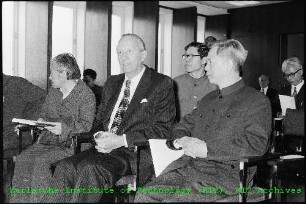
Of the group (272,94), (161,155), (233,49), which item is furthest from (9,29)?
(233,49)

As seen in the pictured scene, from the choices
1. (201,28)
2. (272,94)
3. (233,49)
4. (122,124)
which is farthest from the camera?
(201,28)

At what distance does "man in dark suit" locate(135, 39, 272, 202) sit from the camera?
7.50 feet

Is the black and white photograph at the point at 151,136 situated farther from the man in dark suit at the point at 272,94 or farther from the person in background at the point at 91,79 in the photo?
the person in background at the point at 91,79

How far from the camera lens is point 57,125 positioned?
3080 mm

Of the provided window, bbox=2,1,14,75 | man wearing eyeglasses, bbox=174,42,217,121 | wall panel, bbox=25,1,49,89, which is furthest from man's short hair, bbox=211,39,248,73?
window, bbox=2,1,14,75

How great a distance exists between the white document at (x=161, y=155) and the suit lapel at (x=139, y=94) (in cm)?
48

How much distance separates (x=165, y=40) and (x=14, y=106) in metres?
7.03

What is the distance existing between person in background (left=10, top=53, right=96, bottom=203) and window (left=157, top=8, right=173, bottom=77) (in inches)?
265

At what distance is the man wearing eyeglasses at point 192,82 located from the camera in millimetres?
4152

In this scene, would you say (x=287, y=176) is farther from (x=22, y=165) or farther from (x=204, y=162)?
(x=22, y=165)

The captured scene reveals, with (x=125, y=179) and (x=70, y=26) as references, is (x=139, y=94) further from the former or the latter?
(x=70, y=26)

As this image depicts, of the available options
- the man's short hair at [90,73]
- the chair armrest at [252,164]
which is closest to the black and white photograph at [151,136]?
the chair armrest at [252,164]

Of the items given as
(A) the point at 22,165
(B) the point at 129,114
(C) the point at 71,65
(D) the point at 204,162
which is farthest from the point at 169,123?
(A) the point at 22,165

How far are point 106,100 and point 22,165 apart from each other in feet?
2.75
